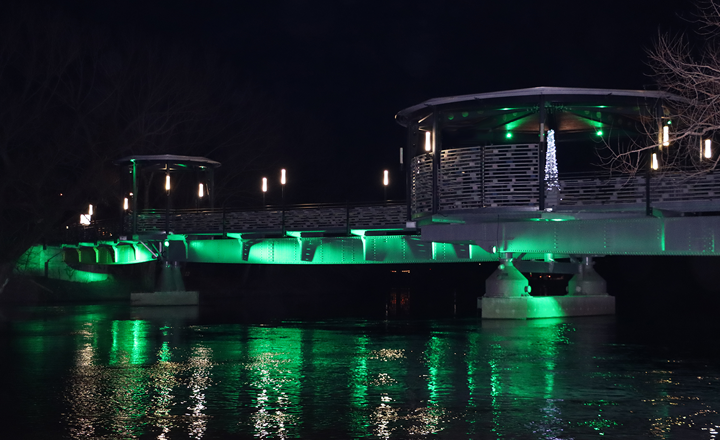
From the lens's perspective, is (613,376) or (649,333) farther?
(649,333)

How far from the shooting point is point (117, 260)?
199 ft

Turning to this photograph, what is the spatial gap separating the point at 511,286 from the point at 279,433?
2663 centimetres

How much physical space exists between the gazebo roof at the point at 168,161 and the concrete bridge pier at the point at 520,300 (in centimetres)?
2312

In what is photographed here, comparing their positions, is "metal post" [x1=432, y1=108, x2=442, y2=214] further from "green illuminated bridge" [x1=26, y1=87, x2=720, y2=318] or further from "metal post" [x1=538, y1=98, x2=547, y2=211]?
"metal post" [x1=538, y1=98, x2=547, y2=211]

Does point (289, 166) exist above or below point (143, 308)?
above

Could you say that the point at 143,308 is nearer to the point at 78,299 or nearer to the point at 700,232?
the point at 78,299

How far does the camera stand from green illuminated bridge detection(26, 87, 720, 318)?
32250 millimetres

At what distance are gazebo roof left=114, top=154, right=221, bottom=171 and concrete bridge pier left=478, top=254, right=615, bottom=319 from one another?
75.9ft

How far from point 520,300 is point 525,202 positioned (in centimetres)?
639

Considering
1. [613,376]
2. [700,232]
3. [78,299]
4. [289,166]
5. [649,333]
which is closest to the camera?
[613,376]

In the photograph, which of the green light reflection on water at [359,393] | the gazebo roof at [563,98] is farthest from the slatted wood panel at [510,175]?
the green light reflection on water at [359,393]

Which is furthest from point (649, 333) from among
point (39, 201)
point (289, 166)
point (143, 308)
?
point (289, 166)

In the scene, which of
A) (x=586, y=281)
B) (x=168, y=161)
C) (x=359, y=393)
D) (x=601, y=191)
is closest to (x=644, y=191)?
(x=601, y=191)

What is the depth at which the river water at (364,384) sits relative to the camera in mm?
13727
